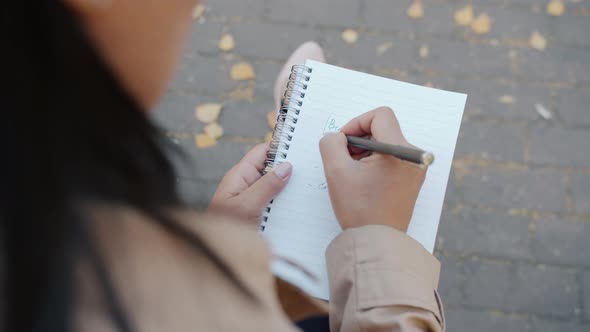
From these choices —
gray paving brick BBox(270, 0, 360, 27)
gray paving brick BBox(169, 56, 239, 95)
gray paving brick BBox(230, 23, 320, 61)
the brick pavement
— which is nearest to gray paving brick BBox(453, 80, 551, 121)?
the brick pavement

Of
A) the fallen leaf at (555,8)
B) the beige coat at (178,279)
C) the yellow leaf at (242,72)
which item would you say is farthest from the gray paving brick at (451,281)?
the beige coat at (178,279)

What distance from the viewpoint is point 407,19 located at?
2213 mm

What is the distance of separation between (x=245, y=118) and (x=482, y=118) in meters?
0.89

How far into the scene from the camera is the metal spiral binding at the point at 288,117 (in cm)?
129

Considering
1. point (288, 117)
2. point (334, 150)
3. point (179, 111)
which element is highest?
point (179, 111)

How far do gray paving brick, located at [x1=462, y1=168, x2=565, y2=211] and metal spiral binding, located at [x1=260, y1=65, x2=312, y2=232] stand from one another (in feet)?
3.11

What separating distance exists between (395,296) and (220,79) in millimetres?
1373

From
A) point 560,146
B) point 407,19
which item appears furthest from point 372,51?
point 560,146

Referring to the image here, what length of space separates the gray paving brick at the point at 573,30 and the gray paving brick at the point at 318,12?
0.80 m

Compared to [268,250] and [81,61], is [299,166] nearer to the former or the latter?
[268,250]

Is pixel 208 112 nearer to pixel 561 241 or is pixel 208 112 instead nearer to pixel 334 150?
pixel 334 150

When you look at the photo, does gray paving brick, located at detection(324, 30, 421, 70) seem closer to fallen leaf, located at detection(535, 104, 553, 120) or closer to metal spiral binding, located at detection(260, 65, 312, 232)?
→ fallen leaf, located at detection(535, 104, 553, 120)

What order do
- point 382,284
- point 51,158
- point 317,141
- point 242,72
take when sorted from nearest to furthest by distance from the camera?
point 51,158 → point 382,284 → point 317,141 → point 242,72

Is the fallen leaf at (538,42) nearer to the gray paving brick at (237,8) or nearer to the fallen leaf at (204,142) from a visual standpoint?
the gray paving brick at (237,8)
